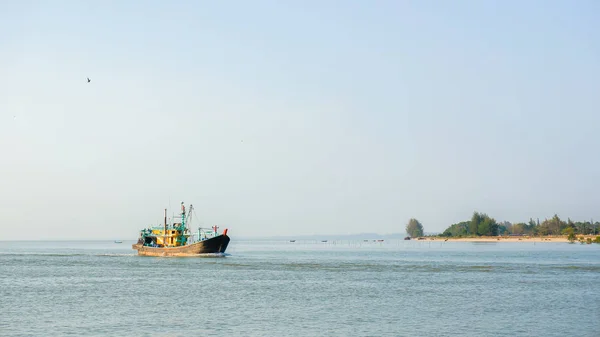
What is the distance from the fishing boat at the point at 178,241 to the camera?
4806 inches

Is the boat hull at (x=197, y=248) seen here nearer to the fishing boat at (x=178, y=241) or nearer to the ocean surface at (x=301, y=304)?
the fishing boat at (x=178, y=241)

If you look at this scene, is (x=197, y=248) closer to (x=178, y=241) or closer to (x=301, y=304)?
(x=178, y=241)

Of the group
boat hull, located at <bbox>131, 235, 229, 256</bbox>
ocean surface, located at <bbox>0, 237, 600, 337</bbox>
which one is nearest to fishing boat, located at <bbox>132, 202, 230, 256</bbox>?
boat hull, located at <bbox>131, 235, 229, 256</bbox>

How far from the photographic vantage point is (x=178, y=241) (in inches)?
5089

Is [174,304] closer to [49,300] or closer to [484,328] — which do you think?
[49,300]

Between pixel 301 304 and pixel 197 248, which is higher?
pixel 197 248

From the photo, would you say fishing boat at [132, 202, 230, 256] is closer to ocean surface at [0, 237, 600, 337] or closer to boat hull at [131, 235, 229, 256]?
boat hull at [131, 235, 229, 256]

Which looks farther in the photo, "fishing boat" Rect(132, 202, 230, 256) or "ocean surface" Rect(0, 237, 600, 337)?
"fishing boat" Rect(132, 202, 230, 256)

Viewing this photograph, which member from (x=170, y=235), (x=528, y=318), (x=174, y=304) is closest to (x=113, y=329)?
(x=174, y=304)

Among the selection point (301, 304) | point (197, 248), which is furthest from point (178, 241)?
Result: point (301, 304)

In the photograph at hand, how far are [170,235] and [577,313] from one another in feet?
311

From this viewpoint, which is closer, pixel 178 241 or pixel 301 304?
pixel 301 304

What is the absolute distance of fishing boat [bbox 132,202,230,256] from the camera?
122 metres

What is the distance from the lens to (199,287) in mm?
61781
